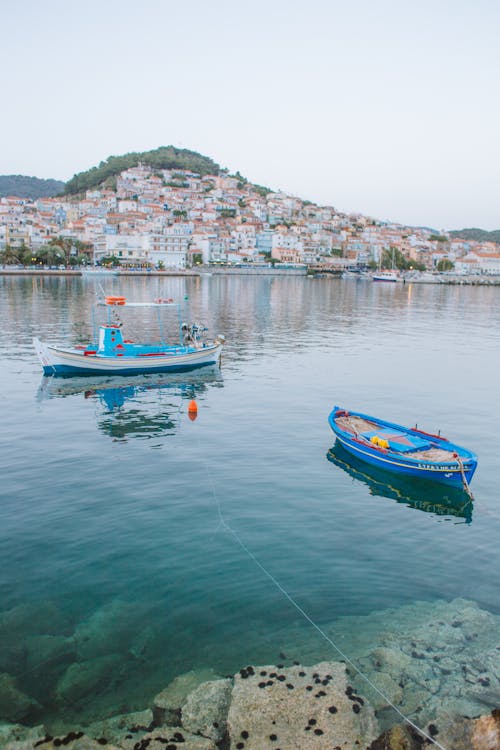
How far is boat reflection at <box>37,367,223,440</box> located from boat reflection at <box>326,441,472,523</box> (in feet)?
22.0

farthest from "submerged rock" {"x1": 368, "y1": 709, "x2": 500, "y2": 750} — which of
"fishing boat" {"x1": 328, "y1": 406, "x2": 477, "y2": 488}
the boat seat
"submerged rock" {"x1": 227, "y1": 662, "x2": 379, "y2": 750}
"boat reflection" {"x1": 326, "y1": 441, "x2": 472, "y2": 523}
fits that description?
the boat seat

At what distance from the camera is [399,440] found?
54.1 ft

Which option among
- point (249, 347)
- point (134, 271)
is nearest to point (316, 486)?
point (249, 347)

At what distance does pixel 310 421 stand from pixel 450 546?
8.99m

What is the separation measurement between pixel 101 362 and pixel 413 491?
16.6 m

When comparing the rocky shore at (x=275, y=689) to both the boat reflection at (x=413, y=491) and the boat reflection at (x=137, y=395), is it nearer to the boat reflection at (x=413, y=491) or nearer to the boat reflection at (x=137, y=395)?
the boat reflection at (x=413, y=491)

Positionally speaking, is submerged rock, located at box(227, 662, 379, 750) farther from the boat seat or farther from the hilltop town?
the hilltop town

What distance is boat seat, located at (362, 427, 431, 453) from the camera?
1587 centimetres

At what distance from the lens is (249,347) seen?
37219 mm

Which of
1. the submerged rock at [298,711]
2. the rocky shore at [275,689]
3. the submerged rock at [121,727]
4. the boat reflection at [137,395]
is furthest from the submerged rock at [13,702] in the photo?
the boat reflection at [137,395]

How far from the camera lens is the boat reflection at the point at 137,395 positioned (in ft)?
64.7

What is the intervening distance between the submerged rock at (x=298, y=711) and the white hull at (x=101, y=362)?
2041 cm

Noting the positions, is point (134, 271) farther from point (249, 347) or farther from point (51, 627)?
point (51, 627)

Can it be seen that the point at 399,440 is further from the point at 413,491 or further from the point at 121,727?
the point at 121,727
